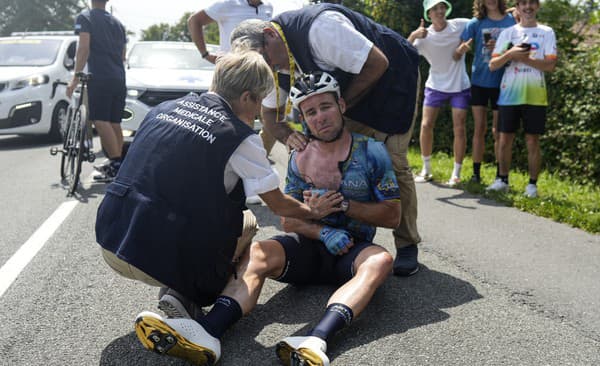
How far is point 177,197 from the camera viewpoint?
288 centimetres

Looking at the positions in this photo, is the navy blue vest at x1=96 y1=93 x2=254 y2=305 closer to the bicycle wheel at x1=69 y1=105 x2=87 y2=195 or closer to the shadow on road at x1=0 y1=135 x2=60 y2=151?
the bicycle wheel at x1=69 y1=105 x2=87 y2=195

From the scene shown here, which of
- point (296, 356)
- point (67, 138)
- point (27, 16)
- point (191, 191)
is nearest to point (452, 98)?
point (67, 138)

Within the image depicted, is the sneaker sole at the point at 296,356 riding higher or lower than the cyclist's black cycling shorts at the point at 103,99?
lower

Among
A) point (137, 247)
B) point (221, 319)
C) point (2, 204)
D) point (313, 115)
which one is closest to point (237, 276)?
A: point (221, 319)

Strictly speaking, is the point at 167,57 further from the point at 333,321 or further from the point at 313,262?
the point at 333,321

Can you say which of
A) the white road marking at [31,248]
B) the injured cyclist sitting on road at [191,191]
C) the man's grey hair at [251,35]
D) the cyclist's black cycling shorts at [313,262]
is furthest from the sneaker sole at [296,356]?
the white road marking at [31,248]

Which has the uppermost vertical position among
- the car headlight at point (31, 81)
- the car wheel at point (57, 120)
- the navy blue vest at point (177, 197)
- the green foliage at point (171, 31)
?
the navy blue vest at point (177, 197)

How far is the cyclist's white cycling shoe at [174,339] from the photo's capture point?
2.65 meters

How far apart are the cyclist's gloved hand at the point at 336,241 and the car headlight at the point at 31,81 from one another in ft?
32.4

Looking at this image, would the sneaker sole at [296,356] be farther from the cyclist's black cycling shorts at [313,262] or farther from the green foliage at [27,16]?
the green foliage at [27,16]

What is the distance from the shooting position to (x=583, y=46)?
8.84m

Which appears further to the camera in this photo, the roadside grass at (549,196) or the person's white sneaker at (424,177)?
the person's white sneaker at (424,177)

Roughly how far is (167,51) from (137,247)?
8.19m

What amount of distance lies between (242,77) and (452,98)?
200 inches
